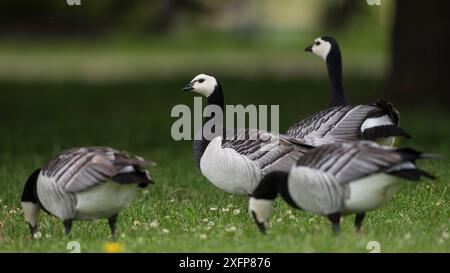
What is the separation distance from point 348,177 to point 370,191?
0.19 metres

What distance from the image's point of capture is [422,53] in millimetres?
18469

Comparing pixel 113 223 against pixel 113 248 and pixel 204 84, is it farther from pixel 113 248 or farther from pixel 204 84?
pixel 204 84

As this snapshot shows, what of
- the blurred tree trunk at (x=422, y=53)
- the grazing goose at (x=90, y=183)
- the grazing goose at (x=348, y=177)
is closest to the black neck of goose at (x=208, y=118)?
the grazing goose at (x=90, y=183)

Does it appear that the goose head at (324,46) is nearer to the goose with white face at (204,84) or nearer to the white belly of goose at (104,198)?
the goose with white face at (204,84)

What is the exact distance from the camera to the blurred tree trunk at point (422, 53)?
1841cm

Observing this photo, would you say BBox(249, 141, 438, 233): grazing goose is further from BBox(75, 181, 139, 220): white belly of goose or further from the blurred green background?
BBox(75, 181, 139, 220): white belly of goose

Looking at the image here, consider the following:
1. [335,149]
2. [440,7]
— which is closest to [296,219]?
[335,149]

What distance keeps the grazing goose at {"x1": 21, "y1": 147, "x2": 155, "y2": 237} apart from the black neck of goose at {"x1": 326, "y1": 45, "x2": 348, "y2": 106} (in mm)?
3895

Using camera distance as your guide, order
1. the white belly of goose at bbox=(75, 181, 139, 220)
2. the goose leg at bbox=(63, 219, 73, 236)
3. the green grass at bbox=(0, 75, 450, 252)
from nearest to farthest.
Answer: the green grass at bbox=(0, 75, 450, 252) → the white belly of goose at bbox=(75, 181, 139, 220) → the goose leg at bbox=(63, 219, 73, 236)

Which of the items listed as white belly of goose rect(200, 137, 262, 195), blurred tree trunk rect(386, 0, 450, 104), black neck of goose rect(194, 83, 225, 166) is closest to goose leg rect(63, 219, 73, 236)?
white belly of goose rect(200, 137, 262, 195)

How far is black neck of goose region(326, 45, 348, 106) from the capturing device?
36.8ft

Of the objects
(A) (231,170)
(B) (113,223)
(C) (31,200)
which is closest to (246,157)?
(A) (231,170)

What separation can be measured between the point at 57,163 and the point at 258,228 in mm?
1677
